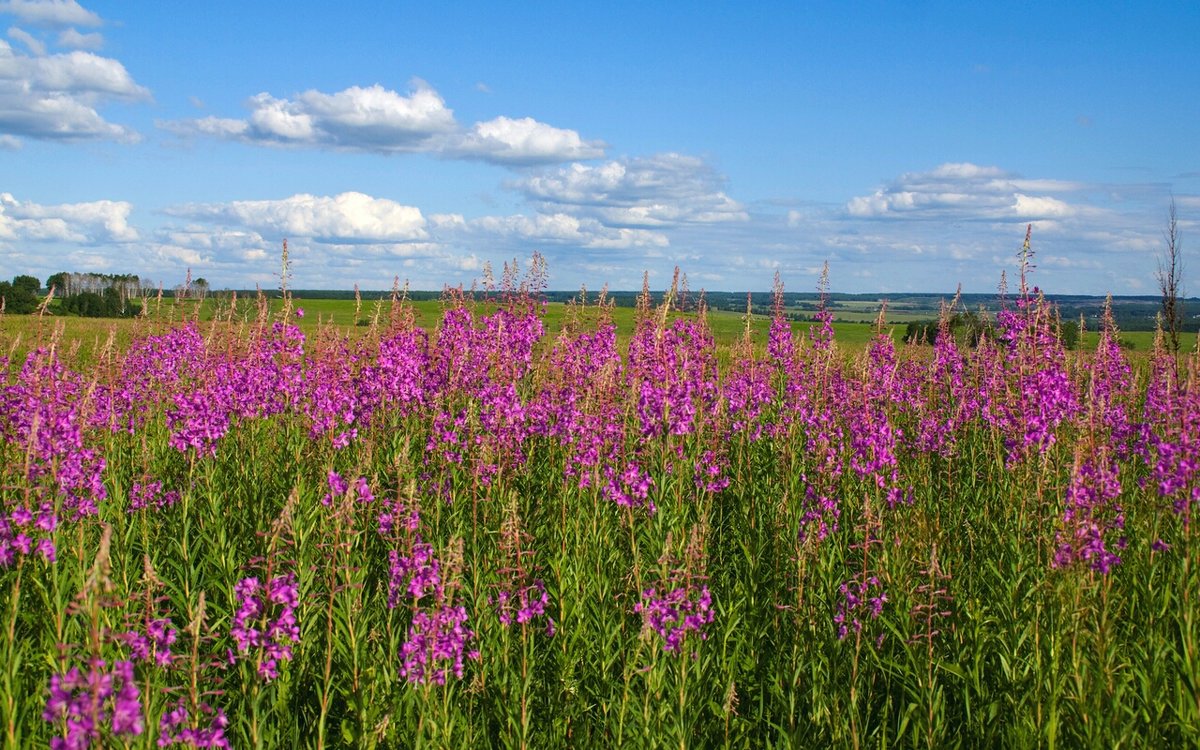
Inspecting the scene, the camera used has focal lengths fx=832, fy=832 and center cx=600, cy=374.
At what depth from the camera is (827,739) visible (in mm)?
4840

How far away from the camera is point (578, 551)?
5875mm

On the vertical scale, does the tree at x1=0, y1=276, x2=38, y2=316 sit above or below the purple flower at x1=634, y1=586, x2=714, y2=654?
above

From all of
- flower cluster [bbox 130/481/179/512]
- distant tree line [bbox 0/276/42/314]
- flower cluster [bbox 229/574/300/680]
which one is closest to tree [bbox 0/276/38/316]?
distant tree line [bbox 0/276/42/314]

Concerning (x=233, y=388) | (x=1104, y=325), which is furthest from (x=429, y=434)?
(x=1104, y=325)

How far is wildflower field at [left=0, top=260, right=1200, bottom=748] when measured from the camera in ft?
13.3

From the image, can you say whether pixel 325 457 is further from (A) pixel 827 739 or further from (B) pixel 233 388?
(A) pixel 827 739

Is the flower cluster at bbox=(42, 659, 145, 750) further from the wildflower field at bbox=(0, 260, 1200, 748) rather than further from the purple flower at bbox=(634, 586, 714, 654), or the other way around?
the purple flower at bbox=(634, 586, 714, 654)

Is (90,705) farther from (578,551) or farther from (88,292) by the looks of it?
(88,292)

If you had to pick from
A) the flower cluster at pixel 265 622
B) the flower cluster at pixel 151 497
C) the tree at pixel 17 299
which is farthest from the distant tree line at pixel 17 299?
the flower cluster at pixel 265 622

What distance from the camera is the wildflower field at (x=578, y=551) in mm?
4059

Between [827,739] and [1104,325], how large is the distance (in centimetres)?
683

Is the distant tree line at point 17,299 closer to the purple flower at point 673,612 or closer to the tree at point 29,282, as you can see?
the tree at point 29,282

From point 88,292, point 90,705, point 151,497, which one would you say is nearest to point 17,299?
point 88,292

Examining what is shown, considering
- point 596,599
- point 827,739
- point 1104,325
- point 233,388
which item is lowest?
point 827,739
